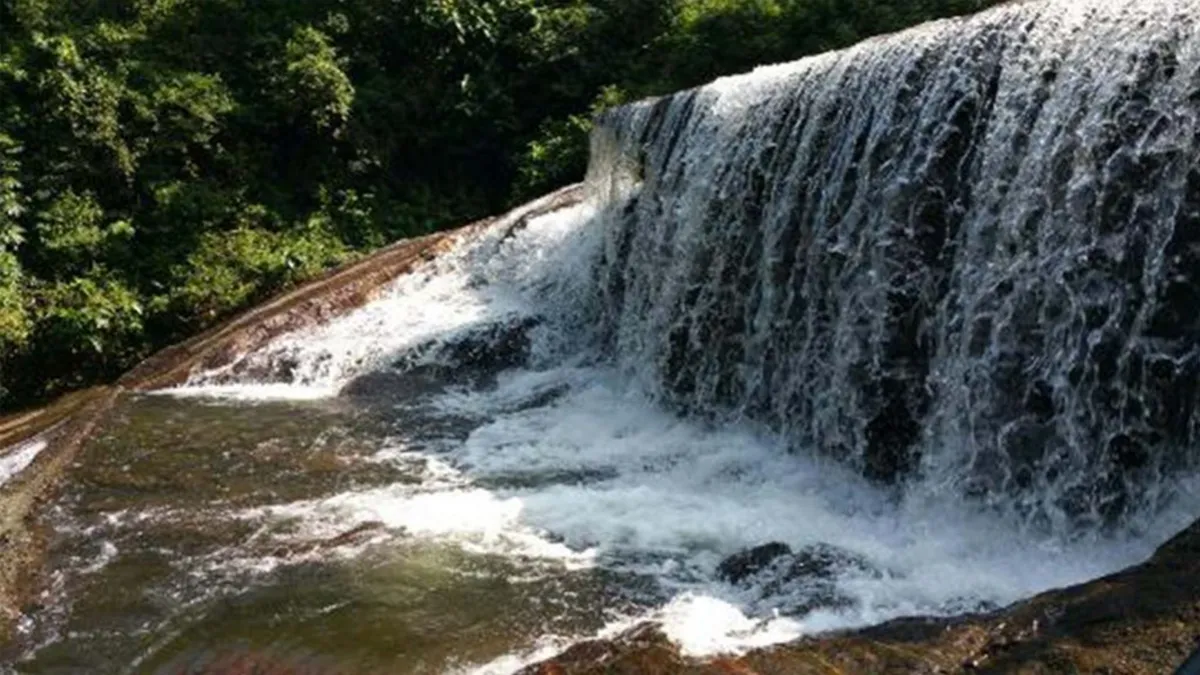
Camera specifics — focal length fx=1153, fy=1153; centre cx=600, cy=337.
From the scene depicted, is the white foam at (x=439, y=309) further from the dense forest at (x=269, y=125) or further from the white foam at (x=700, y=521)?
the white foam at (x=700, y=521)

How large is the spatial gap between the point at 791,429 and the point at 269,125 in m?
12.4

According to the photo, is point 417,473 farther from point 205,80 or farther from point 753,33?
point 205,80

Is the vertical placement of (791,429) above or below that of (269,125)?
below

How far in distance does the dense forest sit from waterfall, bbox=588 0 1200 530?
664 centimetres

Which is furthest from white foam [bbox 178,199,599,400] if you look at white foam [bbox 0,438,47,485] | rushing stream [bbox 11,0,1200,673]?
white foam [bbox 0,438,47,485]

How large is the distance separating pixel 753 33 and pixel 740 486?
10376 millimetres

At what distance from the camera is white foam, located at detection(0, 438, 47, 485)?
31.1 feet

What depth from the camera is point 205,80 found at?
18750 millimetres

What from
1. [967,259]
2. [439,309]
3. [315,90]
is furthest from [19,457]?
[315,90]

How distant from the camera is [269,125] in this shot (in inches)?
740

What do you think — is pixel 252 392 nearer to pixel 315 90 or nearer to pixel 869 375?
pixel 869 375

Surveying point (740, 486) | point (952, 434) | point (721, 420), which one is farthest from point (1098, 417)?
point (721, 420)

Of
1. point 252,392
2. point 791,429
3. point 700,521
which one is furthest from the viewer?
point 252,392

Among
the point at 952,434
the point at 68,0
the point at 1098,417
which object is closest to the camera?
the point at 1098,417
